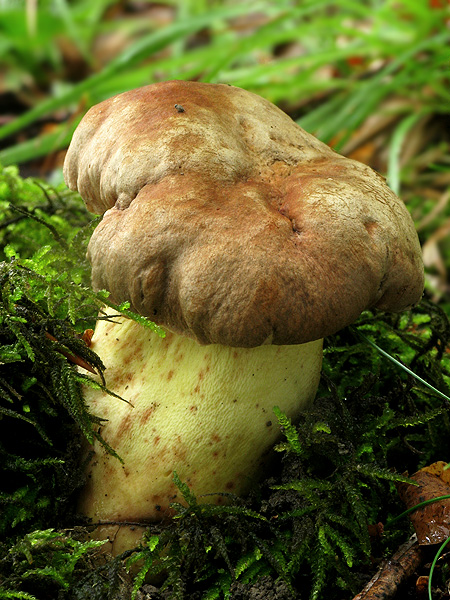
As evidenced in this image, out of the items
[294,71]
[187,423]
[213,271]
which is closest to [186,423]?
[187,423]

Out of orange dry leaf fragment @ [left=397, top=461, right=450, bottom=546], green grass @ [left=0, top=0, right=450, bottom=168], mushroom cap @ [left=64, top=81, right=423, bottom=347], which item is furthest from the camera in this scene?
green grass @ [left=0, top=0, right=450, bottom=168]

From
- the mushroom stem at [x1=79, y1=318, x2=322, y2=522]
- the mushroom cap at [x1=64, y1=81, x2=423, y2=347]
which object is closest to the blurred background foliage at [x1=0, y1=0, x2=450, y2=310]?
the mushroom cap at [x1=64, y1=81, x2=423, y2=347]

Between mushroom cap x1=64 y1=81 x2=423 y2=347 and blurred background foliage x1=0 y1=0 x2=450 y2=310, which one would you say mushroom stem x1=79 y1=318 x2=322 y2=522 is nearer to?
mushroom cap x1=64 y1=81 x2=423 y2=347

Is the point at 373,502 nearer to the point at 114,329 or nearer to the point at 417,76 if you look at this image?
Result: the point at 114,329

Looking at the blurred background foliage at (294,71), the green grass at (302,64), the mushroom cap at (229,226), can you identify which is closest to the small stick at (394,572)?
the mushroom cap at (229,226)

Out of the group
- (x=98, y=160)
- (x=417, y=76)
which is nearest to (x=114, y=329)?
(x=98, y=160)

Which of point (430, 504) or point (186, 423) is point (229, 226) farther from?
point (430, 504)

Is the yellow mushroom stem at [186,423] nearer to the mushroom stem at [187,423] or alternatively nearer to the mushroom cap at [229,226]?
the mushroom stem at [187,423]
